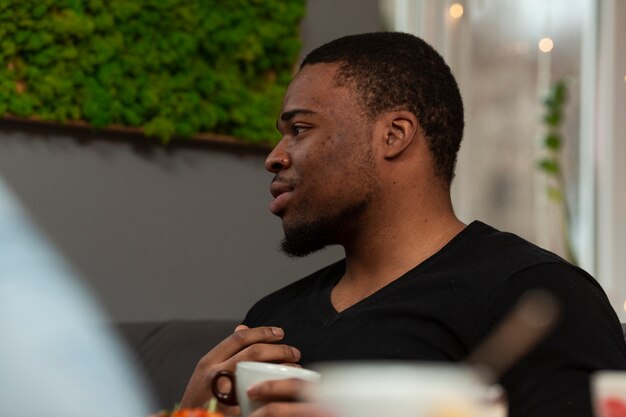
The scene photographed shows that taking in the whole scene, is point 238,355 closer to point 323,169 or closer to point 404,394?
point 323,169

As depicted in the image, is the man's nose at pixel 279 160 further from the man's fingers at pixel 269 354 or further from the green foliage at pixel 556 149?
the green foliage at pixel 556 149

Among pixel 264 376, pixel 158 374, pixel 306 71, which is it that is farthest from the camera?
pixel 158 374

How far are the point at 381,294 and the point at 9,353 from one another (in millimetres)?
1044

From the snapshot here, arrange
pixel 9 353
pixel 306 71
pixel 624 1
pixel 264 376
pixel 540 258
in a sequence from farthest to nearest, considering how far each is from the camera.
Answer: pixel 624 1 < pixel 9 353 < pixel 306 71 < pixel 540 258 < pixel 264 376

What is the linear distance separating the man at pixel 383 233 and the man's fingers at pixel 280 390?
1.33ft

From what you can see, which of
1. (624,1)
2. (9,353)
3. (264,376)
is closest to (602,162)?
(624,1)

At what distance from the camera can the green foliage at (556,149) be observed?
3.31 m

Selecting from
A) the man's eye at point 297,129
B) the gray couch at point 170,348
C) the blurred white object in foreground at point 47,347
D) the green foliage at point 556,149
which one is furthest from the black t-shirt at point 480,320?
the green foliage at point 556,149

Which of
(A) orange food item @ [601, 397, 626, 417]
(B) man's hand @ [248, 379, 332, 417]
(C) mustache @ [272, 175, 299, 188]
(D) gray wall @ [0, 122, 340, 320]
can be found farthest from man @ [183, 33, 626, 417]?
(D) gray wall @ [0, 122, 340, 320]

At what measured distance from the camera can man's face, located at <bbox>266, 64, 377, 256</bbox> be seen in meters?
1.46

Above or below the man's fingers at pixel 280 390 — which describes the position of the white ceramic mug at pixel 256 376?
below

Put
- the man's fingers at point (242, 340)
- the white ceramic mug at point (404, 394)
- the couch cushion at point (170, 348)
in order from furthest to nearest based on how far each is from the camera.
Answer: the couch cushion at point (170, 348) → the man's fingers at point (242, 340) → the white ceramic mug at point (404, 394)

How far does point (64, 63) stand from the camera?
2.39 meters

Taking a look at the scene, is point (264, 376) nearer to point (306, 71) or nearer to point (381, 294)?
point (381, 294)
